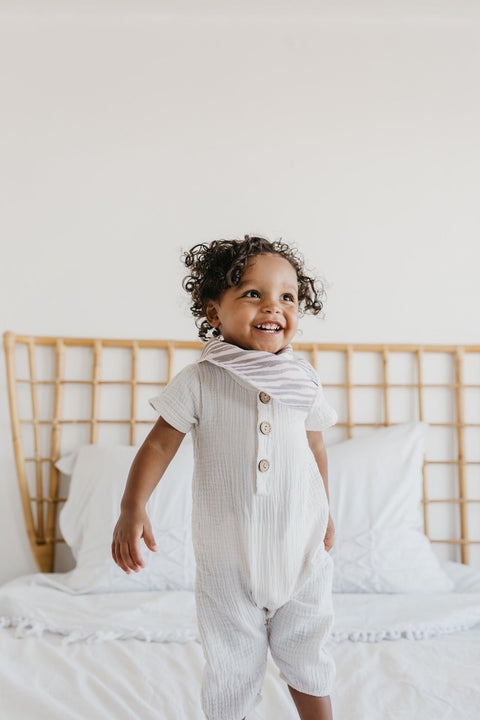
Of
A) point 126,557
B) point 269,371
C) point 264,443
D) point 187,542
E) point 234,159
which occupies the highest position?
point 234,159

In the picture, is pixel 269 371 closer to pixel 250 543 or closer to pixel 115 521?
pixel 250 543

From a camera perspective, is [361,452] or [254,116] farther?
[254,116]

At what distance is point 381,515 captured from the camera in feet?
6.19

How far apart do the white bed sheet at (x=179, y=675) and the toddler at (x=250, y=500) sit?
21 centimetres

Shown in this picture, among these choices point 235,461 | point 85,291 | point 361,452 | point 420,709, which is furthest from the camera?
point 85,291

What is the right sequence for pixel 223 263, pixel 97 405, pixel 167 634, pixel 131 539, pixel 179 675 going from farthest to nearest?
pixel 97 405 < pixel 167 634 < pixel 179 675 < pixel 223 263 < pixel 131 539

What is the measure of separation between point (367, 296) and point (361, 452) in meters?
0.55

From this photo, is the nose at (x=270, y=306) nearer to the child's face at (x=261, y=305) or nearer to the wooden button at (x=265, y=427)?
the child's face at (x=261, y=305)

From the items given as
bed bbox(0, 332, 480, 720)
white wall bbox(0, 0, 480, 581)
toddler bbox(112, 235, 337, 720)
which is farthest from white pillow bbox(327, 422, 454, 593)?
toddler bbox(112, 235, 337, 720)

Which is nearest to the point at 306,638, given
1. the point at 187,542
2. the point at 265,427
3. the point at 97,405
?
the point at 265,427

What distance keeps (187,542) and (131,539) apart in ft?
2.78

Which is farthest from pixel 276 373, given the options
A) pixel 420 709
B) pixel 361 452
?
pixel 361 452

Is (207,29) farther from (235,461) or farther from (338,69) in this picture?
(235,461)

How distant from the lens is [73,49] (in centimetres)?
225
